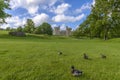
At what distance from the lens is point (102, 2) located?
2207 inches

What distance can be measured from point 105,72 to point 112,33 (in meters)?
46.4

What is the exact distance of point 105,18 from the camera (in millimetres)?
54844

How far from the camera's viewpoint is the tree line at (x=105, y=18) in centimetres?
5456

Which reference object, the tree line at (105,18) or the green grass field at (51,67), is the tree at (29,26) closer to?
the tree line at (105,18)

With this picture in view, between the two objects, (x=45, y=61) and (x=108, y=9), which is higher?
(x=108, y=9)

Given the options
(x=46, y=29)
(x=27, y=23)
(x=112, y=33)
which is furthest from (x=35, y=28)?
(x=112, y=33)

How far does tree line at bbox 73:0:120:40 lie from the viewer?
54.6 metres

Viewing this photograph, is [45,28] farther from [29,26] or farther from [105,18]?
[105,18]

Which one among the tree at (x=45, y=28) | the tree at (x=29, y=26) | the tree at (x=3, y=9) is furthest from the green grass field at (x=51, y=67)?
the tree at (x=45, y=28)

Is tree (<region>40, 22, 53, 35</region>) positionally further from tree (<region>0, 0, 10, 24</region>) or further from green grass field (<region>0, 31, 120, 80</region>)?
green grass field (<region>0, 31, 120, 80</region>)

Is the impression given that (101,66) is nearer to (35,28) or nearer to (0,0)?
(0,0)

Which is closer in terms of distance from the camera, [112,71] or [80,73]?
[80,73]

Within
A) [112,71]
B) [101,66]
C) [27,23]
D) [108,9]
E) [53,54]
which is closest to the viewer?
[112,71]

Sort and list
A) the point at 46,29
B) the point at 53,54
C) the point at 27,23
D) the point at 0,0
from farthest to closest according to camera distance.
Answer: the point at 46,29 → the point at 27,23 → the point at 0,0 → the point at 53,54
